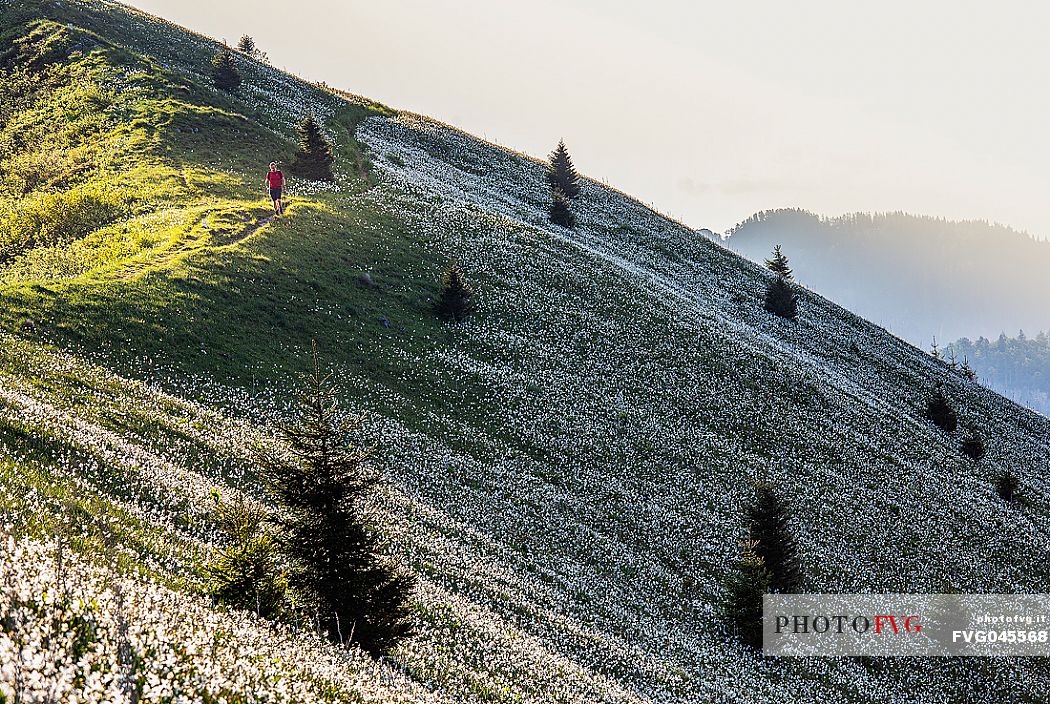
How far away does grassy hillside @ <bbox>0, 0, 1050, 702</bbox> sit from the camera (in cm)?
1220

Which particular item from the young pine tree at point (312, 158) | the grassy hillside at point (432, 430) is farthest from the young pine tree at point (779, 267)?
the young pine tree at point (312, 158)

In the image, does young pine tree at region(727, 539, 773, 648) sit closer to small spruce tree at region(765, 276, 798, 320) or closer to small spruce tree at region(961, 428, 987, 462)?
small spruce tree at region(961, 428, 987, 462)

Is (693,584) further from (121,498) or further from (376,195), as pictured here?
(376,195)

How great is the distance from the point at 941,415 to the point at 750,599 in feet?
126

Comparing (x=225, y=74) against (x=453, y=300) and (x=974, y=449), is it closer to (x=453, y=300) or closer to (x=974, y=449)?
(x=453, y=300)

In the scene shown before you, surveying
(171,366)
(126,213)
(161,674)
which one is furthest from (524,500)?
(126,213)

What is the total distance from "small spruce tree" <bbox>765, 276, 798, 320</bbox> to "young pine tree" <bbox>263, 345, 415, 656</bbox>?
6547 cm

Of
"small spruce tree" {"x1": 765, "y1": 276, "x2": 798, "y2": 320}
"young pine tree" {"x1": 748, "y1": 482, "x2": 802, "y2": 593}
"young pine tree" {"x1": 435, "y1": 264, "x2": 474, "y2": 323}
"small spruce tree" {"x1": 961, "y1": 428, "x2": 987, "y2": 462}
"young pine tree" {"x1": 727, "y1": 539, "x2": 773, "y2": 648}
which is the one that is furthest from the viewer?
"small spruce tree" {"x1": 765, "y1": 276, "x2": 798, "y2": 320}

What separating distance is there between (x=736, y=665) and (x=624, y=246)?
59.1 metres

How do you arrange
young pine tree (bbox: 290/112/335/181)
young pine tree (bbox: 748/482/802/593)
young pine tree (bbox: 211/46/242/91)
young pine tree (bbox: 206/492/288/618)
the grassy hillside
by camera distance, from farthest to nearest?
1. young pine tree (bbox: 211/46/242/91)
2. young pine tree (bbox: 290/112/335/181)
3. young pine tree (bbox: 748/482/802/593)
4. the grassy hillside
5. young pine tree (bbox: 206/492/288/618)

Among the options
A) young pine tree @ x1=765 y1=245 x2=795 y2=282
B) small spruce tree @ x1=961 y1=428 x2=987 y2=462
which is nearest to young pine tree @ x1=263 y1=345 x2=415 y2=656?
small spruce tree @ x1=961 y1=428 x2=987 y2=462

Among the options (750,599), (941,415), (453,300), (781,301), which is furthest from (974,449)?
(453,300)

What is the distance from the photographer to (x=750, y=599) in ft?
86.7

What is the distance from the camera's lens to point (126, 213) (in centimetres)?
4566
